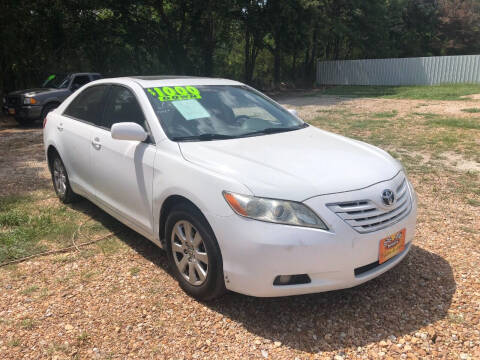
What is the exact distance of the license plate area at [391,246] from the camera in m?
2.78

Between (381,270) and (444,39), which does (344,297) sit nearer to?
(381,270)

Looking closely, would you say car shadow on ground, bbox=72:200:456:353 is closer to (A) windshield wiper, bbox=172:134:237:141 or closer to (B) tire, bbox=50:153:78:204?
(A) windshield wiper, bbox=172:134:237:141

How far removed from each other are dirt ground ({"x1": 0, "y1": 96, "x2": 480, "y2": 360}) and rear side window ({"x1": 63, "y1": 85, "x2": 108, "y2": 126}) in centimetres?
136

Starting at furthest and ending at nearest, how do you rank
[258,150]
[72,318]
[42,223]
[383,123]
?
[383,123], [42,223], [258,150], [72,318]

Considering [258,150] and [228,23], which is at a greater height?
[228,23]

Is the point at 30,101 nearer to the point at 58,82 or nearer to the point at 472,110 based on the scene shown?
the point at 58,82

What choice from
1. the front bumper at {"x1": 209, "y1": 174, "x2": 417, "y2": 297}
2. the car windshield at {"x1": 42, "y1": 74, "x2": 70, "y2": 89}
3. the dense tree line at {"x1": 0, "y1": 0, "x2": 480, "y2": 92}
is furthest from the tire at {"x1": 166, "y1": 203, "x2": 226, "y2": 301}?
the dense tree line at {"x1": 0, "y1": 0, "x2": 480, "y2": 92}

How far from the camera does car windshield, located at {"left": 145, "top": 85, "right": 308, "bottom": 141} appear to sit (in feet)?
11.3

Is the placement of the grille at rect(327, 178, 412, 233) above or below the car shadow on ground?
above

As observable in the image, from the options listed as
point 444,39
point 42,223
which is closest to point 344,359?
point 42,223

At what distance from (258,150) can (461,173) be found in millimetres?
4631

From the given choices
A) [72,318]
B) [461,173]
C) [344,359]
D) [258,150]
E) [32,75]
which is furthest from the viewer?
[32,75]

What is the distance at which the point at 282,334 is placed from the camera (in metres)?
2.71

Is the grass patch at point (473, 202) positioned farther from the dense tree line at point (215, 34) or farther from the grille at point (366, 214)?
the dense tree line at point (215, 34)
